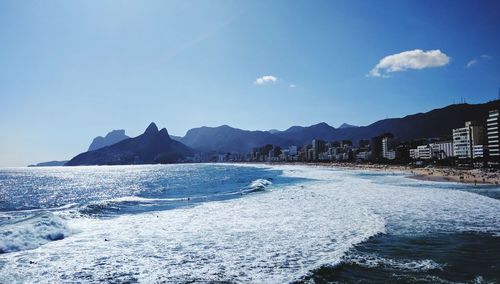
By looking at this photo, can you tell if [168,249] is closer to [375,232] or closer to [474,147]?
[375,232]

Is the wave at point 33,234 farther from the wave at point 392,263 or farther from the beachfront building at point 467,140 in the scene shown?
the beachfront building at point 467,140

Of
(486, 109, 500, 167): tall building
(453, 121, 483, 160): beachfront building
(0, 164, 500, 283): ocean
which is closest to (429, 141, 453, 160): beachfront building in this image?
(453, 121, 483, 160): beachfront building

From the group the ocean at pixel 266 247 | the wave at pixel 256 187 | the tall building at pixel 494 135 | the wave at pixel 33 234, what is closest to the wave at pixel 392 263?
the ocean at pixel 266 247

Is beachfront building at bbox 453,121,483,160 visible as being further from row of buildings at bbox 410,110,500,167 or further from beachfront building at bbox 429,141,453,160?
beachfront building at bbox 429,141,453,160

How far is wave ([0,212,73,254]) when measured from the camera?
1599 centimetres

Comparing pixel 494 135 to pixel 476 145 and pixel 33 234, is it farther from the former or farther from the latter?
pixel 33 234

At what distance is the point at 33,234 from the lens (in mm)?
18016

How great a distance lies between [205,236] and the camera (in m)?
17.5

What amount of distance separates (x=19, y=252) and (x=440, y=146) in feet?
567

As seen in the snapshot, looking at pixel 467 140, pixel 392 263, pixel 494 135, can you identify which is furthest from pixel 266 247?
pixel 467 140

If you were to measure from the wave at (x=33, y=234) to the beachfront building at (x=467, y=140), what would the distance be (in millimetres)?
132066

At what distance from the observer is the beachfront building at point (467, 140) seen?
123m

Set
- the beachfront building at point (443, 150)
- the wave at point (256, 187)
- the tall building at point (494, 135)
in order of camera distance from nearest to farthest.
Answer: the wave at point (256, 187) < the tall building at point (494, 135) < the beachfront building at point (443, 150)

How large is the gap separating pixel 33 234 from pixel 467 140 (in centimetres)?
14279
